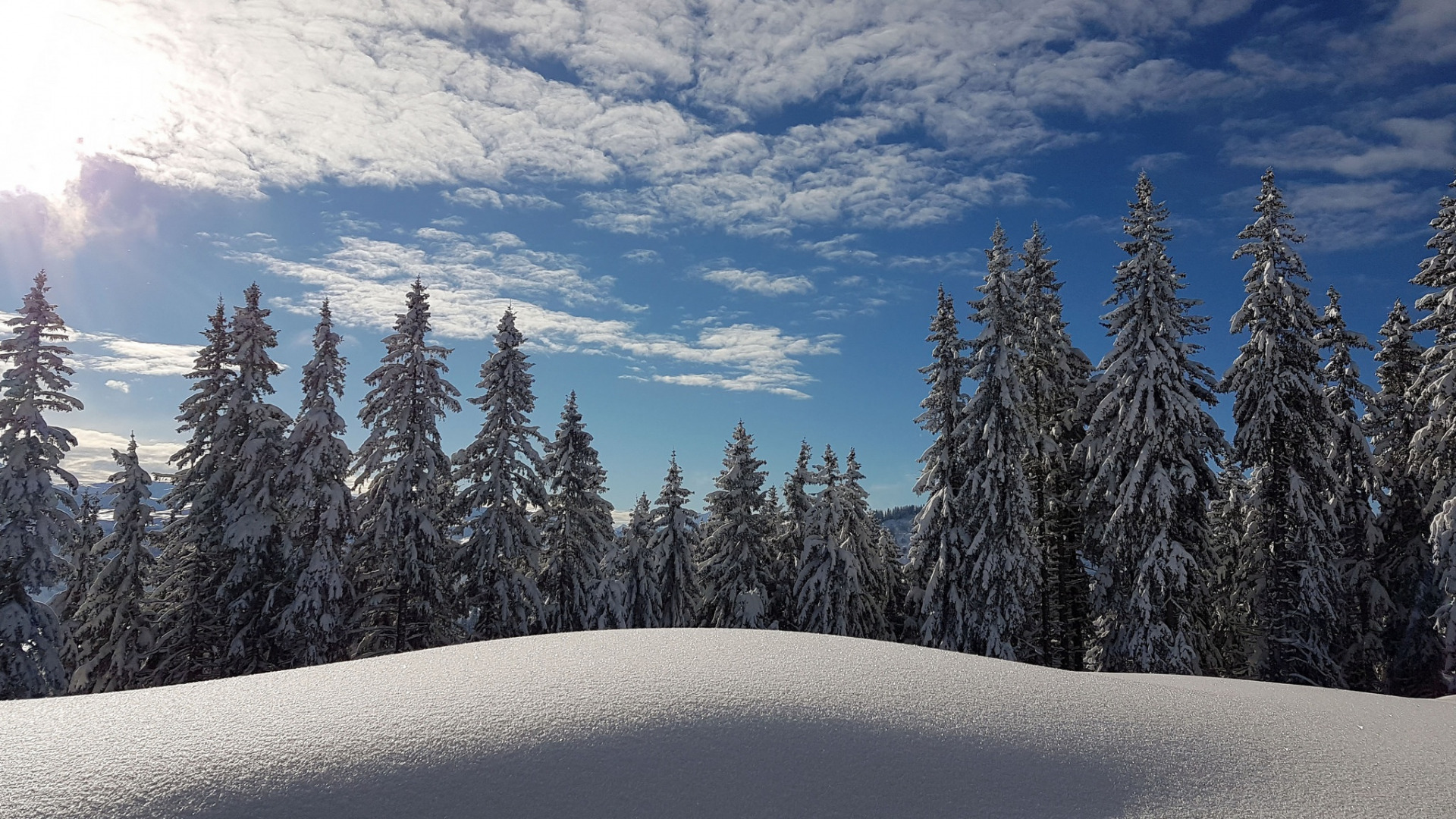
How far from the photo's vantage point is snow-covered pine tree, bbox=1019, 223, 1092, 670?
86.6 ft

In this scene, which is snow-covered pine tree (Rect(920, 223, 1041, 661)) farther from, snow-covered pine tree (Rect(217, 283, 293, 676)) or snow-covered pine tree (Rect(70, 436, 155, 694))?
snow-covered pine tree (Rect(70, 436, 155, 694))

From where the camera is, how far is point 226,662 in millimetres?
23594

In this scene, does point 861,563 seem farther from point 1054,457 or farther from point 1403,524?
point 1403,524

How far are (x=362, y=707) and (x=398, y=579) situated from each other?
64.9 ft

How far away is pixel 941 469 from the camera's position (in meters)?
27.6

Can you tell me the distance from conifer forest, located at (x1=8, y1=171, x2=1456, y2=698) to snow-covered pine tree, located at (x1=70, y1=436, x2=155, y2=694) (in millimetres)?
90

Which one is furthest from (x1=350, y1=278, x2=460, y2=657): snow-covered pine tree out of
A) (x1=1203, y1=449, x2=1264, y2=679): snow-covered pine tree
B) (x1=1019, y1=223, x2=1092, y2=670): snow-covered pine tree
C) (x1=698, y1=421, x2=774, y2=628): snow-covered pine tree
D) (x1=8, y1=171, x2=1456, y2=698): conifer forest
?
(x1=1203, y1=449, x2=1264, y2=679): snow-covered pine tree

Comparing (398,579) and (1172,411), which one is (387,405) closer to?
(398,579)

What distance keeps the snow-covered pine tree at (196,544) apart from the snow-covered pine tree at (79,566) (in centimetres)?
249

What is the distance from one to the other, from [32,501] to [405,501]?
951 cm

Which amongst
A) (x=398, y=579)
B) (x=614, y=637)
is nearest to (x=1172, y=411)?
(x=614, y=637)

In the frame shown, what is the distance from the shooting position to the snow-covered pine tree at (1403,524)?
23406 mm

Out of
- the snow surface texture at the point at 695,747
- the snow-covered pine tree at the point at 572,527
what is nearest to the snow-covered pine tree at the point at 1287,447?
the snow surface texture at the point at 695,747

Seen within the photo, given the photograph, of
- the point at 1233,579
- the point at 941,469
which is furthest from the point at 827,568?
the point at 1233,579
